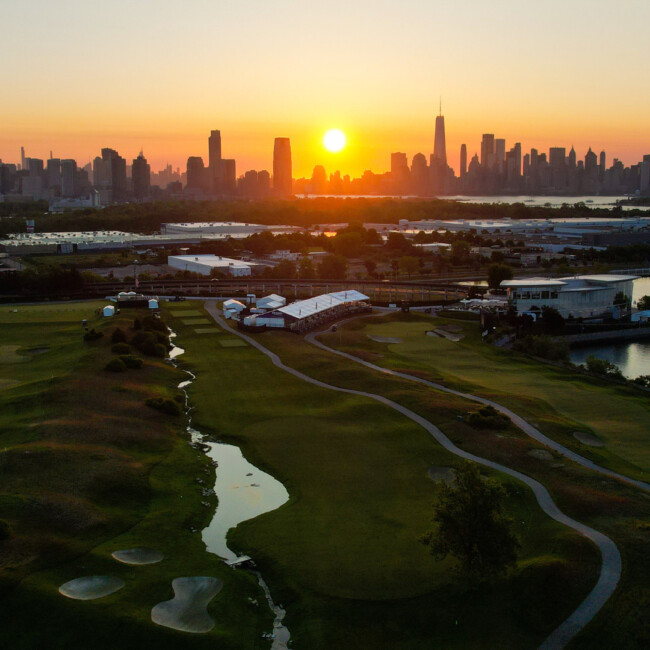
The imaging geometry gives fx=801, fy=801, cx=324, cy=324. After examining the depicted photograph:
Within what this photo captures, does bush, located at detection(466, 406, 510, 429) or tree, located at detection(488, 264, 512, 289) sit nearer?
bush, located at detection(466, 406, 510, 429)

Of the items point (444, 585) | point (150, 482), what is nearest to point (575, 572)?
point (444, 585)

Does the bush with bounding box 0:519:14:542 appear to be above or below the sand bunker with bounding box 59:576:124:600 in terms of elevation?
above

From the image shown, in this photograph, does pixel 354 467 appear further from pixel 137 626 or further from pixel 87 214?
pixel 87 214

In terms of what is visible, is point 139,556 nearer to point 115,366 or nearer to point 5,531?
point 5,531

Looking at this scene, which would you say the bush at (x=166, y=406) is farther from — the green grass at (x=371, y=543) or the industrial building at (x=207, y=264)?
the industrial building at (x=207, y=264)

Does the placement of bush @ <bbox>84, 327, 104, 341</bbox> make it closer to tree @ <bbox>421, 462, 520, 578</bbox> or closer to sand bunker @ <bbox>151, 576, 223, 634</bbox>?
sand bunker @ <bbox>151, 576, 223, 634</bbox>

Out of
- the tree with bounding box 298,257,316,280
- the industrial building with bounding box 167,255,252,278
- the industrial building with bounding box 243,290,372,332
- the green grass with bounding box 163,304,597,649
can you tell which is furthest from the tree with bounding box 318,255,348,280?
the green grass with bounding box 163,304,597,649
